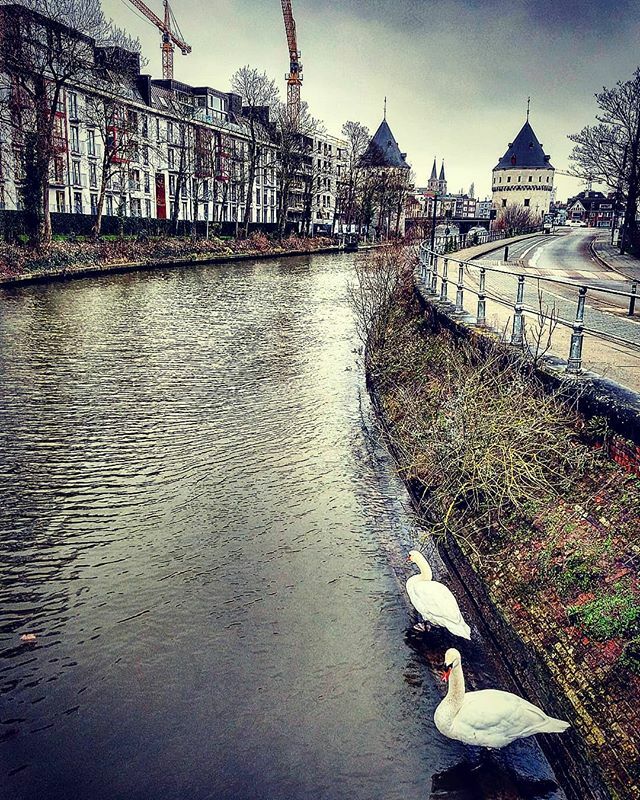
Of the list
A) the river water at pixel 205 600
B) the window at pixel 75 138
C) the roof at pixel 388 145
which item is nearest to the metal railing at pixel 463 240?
the window at pixel 75 138

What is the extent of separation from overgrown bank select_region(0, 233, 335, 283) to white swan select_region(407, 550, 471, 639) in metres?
24.5

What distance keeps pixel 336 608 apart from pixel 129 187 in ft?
165

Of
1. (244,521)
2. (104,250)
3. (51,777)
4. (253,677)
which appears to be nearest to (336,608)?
(253,677)

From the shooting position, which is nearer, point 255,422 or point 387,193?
point 255,422

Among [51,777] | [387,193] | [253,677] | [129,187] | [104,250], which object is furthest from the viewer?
[387,193]

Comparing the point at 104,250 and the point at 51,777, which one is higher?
the point at 104,250

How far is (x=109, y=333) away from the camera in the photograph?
18531 mm

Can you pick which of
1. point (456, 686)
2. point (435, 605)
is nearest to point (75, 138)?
point (435, 605)

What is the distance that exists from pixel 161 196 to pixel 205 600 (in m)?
56.1

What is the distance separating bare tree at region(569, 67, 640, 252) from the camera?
39.5 m

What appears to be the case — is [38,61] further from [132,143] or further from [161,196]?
[161,196]

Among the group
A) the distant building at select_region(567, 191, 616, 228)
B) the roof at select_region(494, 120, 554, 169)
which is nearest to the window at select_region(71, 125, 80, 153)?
the roof at select_region(494, 120, 554, 169)

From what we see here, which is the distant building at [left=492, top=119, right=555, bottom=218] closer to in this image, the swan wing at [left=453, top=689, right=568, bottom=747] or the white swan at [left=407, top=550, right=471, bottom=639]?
the white swan at [left=407, top=550, right=471, bottom=639]

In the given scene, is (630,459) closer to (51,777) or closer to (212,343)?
(51,777)
